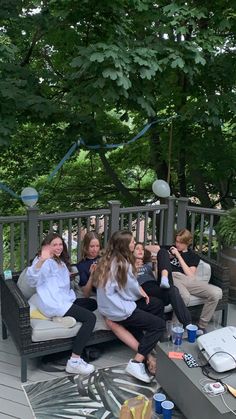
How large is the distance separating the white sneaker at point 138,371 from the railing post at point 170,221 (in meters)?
2.14

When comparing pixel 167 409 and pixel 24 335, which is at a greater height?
pixel 24 335

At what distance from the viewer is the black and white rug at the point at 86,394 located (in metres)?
2.57

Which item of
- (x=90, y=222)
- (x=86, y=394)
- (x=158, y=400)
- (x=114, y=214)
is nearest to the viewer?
(x=158, y=400)

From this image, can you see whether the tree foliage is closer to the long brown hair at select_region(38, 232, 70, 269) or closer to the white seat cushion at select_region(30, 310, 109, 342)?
the long brown hair at select_region(38, 232, 70, 269)

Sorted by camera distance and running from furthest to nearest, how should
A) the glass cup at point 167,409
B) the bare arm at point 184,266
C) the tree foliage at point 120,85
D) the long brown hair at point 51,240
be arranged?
the tree foliage at point 120,85
the bare arm at point 184,266
the long brown hair at point 51,240
the glass cup at point 167,409

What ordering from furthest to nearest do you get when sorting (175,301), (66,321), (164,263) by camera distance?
1. (164,263)
2. (175,301)
3. (66,321)

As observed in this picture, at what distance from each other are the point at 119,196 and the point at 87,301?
15.8 ft

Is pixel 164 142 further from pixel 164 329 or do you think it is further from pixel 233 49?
pixel 164 329

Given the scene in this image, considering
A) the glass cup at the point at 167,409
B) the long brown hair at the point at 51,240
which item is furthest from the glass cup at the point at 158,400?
the long brown hair at the point at 51,240

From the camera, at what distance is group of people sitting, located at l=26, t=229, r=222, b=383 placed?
300cm

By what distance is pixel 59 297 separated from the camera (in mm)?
3105

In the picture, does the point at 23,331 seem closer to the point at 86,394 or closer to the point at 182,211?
the point at 86,394

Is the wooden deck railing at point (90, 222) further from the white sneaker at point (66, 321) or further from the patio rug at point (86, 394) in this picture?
the patio rug at point (86, 394)

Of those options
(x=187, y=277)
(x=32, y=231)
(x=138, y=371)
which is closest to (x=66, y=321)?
(x=138, y=371)
